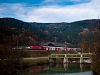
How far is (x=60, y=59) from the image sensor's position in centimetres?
8125

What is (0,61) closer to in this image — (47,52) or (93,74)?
(93,74)

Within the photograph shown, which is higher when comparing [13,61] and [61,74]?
[13,61]

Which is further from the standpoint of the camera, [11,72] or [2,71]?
[11,72]

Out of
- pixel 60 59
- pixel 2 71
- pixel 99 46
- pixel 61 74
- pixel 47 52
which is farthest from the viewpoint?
pixel 47 52

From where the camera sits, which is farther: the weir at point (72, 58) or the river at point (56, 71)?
the weir at point (72, 58)

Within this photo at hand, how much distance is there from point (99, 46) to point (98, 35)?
2832 mm

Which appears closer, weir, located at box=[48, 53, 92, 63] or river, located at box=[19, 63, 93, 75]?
river, located at box=[19, 63, 93, 75]

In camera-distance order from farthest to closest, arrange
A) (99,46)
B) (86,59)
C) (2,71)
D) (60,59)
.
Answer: (60,59)
(86,59)
(99,46)
(2,71)

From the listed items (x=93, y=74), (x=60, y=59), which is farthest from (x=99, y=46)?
(x=60, y=59)

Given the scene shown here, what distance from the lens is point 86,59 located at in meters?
72.9

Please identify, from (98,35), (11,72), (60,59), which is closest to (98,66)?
(98,35)

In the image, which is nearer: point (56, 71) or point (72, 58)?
point (56, 71)

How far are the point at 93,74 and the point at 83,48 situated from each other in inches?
1697

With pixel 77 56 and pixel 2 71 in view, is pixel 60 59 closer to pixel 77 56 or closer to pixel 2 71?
pixel 77 56
